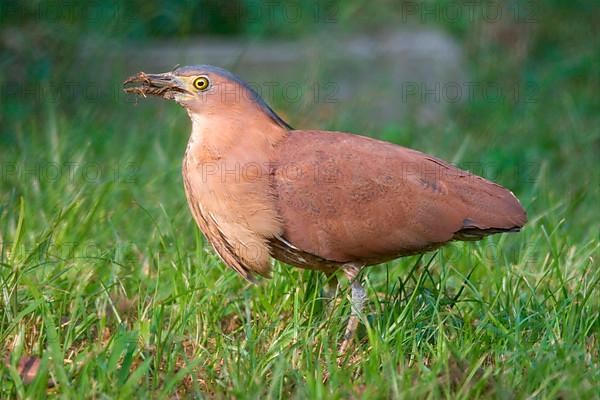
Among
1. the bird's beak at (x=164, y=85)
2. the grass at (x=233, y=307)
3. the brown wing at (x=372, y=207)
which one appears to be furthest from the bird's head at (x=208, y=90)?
the grass at (x=233, y=307)

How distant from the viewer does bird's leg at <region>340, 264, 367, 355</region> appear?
14.0 ft

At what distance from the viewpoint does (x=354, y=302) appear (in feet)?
14.2

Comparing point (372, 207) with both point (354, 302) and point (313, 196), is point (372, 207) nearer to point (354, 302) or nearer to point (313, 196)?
point (313, 196)

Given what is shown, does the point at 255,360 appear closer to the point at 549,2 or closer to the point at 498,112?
the point at 498,112

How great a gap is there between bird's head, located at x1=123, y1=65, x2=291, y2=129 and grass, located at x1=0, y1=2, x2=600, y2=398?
2.52 ft

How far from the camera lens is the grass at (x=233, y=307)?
3.71 m

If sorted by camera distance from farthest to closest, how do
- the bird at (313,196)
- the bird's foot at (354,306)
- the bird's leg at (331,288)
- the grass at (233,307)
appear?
the bird's leg at (331,288), the bird's foot at (354,306), the bird at (313,196), the grass at (233,307)

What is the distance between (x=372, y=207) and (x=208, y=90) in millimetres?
854

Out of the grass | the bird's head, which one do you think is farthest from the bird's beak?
the grass

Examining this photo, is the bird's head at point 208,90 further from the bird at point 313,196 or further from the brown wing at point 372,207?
the brown wing at point 372,207

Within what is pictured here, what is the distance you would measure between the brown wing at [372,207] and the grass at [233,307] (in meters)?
0.29

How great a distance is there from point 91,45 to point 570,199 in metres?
3.83

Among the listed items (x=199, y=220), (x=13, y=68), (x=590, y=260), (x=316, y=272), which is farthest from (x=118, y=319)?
(x=13, y=68)

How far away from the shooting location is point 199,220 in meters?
4.27
